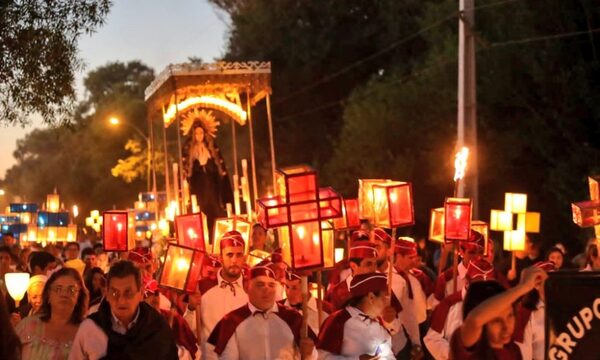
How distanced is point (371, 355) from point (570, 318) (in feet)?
8.45

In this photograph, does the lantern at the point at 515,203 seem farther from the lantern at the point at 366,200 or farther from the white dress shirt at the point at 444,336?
the white dress shirt at the point at 444,336

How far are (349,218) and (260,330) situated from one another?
20.5 feet

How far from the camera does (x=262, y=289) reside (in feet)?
27.7

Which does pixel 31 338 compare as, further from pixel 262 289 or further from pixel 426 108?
pixel 426 108

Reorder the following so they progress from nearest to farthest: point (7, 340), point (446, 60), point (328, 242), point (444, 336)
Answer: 1. point (7, 340)
2. point (444, 336)
3. point (328, 242)
4. point (446, 60)

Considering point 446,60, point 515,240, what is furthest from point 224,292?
point 446,60

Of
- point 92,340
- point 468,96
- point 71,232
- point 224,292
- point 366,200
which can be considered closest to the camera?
point 92,340

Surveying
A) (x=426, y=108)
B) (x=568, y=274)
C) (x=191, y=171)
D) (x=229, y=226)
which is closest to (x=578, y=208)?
(x=568, y=274)

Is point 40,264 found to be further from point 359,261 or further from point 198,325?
point 359,261

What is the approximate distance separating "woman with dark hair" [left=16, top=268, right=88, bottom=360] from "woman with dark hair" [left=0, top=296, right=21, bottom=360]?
10.2ft

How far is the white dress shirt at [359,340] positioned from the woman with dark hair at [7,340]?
3.88 metres

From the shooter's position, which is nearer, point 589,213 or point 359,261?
point 589,213

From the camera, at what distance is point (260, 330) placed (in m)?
8.39

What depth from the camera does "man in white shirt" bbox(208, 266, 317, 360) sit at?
837cm
